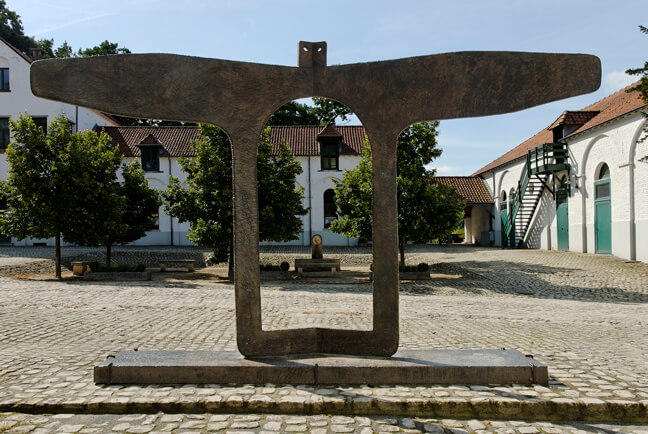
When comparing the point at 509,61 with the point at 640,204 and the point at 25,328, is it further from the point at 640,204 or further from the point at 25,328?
the point at 640,204

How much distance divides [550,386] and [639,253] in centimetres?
1752

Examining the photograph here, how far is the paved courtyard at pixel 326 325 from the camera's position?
345cm

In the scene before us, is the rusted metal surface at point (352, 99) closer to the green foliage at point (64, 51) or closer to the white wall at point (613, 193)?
the white wall at point (613, 193)

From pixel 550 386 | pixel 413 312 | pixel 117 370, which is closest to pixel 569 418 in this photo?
pixel 550 386

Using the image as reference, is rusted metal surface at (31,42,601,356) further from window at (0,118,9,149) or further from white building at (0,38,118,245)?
window at (0,118,9,149)

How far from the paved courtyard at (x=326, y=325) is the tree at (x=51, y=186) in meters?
2.87

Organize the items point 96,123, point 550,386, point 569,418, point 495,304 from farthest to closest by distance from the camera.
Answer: point 96,123 → point 495,304 → point 550,386 → point 569,418

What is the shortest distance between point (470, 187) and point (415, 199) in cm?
1933

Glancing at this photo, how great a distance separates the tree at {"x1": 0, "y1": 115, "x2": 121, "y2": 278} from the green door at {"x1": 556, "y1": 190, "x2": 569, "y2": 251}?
2052 cm

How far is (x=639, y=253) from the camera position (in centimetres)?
1831

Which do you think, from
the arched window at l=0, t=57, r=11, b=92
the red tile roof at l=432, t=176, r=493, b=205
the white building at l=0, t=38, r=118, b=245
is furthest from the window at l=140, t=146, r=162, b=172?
the red tile roof at l=432, t=176, r=493, b=205

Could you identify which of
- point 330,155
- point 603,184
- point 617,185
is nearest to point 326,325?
point 617,185

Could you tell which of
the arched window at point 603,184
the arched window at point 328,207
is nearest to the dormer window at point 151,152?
the arched window at point 328,207

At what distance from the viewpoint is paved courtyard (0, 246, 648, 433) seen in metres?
3.45
